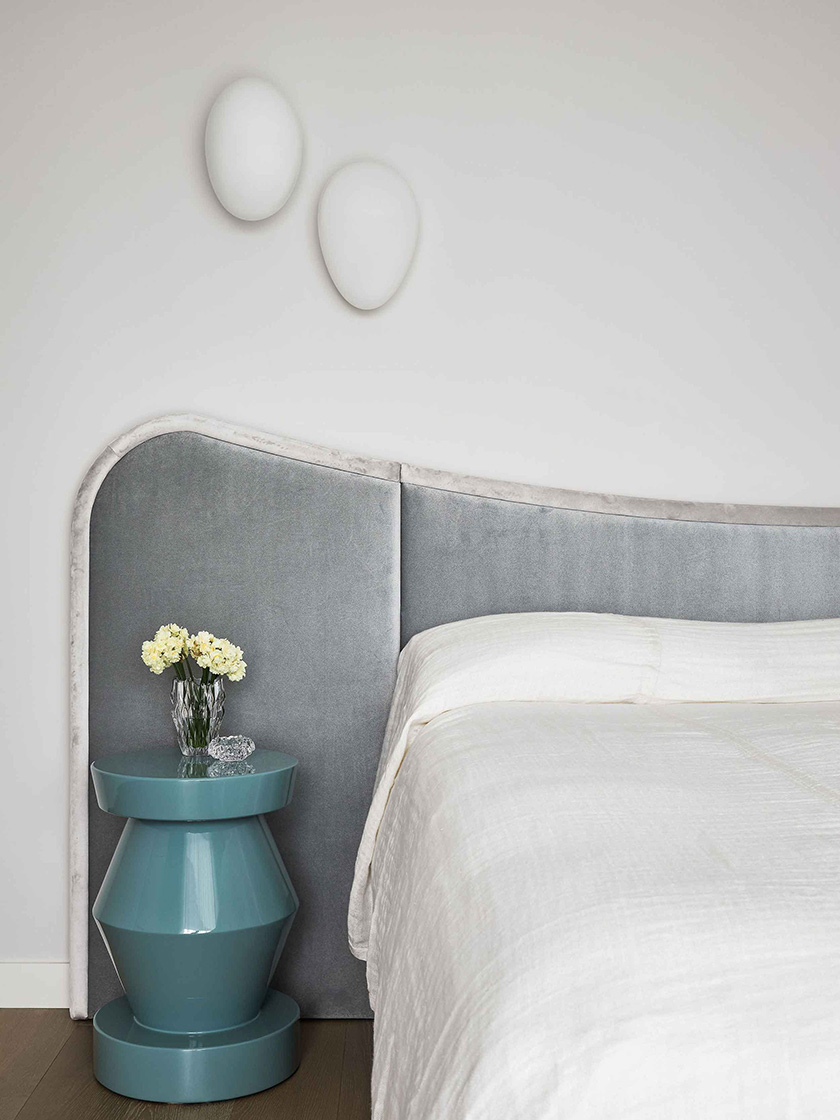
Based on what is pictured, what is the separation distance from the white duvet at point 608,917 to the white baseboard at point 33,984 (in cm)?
96

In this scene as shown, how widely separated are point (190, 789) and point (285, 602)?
20.7 inches

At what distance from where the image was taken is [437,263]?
229cm

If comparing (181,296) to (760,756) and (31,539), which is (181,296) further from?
(760,756)

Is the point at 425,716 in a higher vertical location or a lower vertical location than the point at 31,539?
lower

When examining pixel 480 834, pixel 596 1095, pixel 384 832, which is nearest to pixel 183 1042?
pixel 384 832

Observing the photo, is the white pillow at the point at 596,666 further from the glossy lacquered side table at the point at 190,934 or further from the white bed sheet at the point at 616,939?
the white bed sheet at the point at 616,939

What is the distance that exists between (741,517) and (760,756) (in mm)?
1099

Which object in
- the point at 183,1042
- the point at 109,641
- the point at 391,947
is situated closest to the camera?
the point at 391,947

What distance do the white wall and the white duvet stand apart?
90 centimetres

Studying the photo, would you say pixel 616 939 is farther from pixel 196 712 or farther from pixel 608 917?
pixel 196 712

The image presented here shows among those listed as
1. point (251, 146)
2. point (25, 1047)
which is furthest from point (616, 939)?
point (251, 146)

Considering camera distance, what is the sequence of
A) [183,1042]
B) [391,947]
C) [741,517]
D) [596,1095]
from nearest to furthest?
[596,1095] → [391,947] → [183,1042] → [741,517]

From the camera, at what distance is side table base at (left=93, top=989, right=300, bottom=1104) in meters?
1.70

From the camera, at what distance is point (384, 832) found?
162 cm
